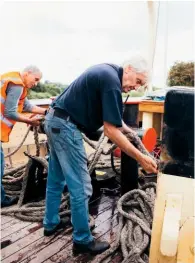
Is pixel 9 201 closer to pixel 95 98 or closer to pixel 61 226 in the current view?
pixel 61 226

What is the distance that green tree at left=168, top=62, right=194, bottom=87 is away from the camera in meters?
4.86

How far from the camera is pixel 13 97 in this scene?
271 centimetres

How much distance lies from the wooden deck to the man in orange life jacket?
55cm

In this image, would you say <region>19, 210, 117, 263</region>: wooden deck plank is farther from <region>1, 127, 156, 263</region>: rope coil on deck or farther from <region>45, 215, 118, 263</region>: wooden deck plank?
<region>1, 127, 156, 263</region>: rope coil on deck

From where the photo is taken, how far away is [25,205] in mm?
2797

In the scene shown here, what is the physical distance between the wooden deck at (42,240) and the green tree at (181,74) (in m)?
2.75

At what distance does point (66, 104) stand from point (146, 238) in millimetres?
1002

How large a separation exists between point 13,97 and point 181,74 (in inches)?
123

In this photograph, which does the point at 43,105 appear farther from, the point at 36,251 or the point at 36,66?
the point at 36,251

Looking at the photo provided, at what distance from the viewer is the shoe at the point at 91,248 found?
82.7 inches

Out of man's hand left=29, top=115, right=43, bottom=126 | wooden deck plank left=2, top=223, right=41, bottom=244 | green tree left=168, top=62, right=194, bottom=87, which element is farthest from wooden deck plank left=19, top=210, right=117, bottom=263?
green tree left=168, top=62, right=194, bottom=87

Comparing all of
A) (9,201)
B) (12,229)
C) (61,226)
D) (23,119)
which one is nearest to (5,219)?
(12,229)

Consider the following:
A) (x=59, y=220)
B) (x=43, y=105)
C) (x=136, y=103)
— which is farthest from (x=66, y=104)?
(x=136, y=103)

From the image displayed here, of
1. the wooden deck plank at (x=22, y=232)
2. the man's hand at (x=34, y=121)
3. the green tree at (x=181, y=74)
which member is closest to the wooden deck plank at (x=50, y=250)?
the wooden deck plank at (x=22, y=232)
